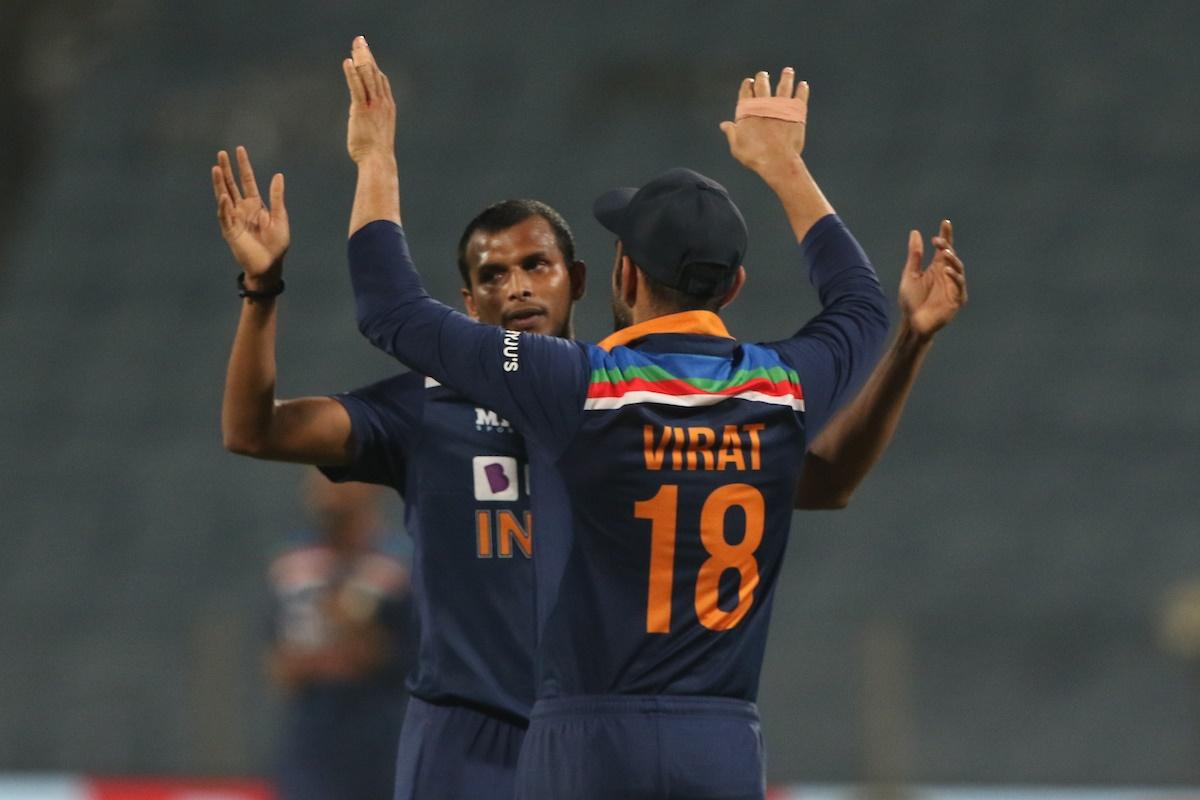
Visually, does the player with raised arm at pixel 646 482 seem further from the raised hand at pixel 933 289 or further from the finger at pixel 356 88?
the raised hand at pixel 933 289

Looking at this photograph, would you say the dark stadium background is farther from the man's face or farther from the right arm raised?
the right arm raised

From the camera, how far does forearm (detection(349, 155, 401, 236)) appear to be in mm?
3035

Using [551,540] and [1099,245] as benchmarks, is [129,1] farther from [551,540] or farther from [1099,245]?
[551,540]

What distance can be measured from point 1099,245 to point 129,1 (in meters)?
7.61

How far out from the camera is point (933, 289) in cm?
330

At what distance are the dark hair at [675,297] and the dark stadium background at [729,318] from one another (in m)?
5.91

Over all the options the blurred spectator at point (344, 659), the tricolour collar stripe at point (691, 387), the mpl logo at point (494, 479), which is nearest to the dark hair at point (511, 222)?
the mpl logo at point (494, 479)

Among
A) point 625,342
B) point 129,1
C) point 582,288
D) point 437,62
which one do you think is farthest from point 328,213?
point 625,342

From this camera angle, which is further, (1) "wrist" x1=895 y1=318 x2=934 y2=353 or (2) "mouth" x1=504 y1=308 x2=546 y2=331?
(2) "mouth" x1=504 y1=308 x2=546 y2=331

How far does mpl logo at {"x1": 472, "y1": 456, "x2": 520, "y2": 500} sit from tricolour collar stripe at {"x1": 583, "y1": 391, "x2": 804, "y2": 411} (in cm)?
74

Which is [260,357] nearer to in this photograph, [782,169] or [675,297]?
[675,297]

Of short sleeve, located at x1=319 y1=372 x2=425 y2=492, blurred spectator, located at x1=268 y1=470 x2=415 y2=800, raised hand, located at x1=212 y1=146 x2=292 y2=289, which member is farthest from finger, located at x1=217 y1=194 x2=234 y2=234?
blurred spectator, located at x1=268 y1=470 x2=415 y2=800

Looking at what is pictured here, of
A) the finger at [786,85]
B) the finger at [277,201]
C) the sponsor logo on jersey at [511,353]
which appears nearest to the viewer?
the sponsor logo on jersey at [511,353]

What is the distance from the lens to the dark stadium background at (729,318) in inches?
359
